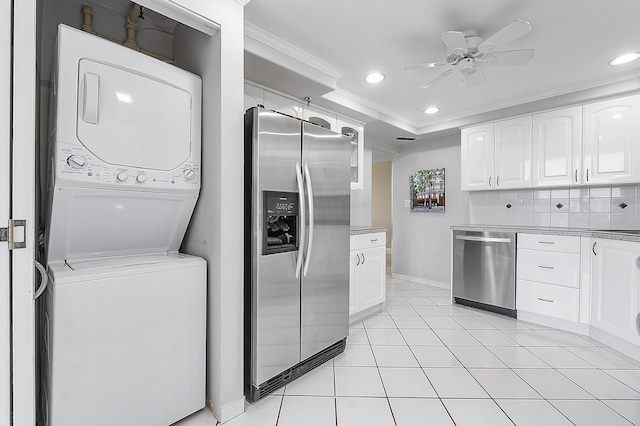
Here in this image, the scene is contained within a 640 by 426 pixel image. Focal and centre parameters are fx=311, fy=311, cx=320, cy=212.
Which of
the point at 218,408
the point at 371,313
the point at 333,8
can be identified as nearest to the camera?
the point at 218,408

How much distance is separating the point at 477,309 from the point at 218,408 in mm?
2926

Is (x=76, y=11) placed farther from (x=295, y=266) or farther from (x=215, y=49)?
(x=295, y=266)

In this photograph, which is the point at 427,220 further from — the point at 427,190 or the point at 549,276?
A: the point at 549,276

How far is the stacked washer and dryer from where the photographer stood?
4.03 feet

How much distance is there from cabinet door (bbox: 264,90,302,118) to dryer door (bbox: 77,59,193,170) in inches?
47.5

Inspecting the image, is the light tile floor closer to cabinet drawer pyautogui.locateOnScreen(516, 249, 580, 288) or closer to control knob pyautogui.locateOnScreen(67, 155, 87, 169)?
cabinet drawer pyautogui.locateOnScreen(516, 249, 580, 288)

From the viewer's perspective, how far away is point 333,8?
1882mm

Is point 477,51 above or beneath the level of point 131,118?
above

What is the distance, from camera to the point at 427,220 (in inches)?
185

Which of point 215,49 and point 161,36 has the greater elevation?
point 161,36

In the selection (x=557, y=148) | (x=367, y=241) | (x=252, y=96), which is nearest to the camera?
(x=252, y=96)

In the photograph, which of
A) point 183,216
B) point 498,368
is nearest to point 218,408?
point 183,216
